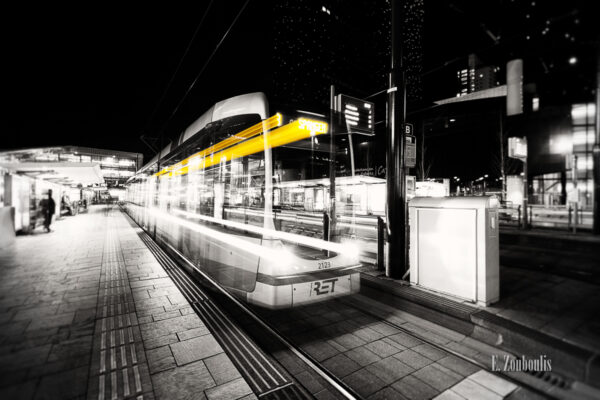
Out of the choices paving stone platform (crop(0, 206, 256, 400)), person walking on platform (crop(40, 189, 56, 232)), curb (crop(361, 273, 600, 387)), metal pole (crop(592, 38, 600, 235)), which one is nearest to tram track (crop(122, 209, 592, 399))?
paving stone platform (crop(0, 206, 256, 400))

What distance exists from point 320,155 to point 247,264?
2474 mm

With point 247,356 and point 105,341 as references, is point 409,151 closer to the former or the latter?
point 247,356

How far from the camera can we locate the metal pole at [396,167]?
201 inches

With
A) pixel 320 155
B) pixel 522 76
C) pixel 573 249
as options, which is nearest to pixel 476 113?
pixel 522 76

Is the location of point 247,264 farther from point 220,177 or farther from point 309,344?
point 309,344

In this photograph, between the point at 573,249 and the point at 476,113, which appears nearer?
the point at 573,249

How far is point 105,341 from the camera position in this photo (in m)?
3.19

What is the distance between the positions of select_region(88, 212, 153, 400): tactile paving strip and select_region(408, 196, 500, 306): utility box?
400cm

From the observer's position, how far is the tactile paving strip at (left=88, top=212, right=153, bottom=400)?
236cm

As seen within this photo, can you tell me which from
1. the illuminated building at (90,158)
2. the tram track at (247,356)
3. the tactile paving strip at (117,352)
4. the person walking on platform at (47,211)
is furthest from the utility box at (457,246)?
the person walking on platform at (47,211)

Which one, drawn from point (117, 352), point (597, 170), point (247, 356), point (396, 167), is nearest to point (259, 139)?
point (396, 167)

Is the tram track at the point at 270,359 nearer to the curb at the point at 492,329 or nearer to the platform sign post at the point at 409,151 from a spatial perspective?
the curb at the point at 492,329

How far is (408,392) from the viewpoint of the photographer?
2.40 meters

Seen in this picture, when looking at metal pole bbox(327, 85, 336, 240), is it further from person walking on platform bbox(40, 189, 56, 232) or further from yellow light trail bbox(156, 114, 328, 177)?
person walking on platform bbox(40, 189, 56, 232)
